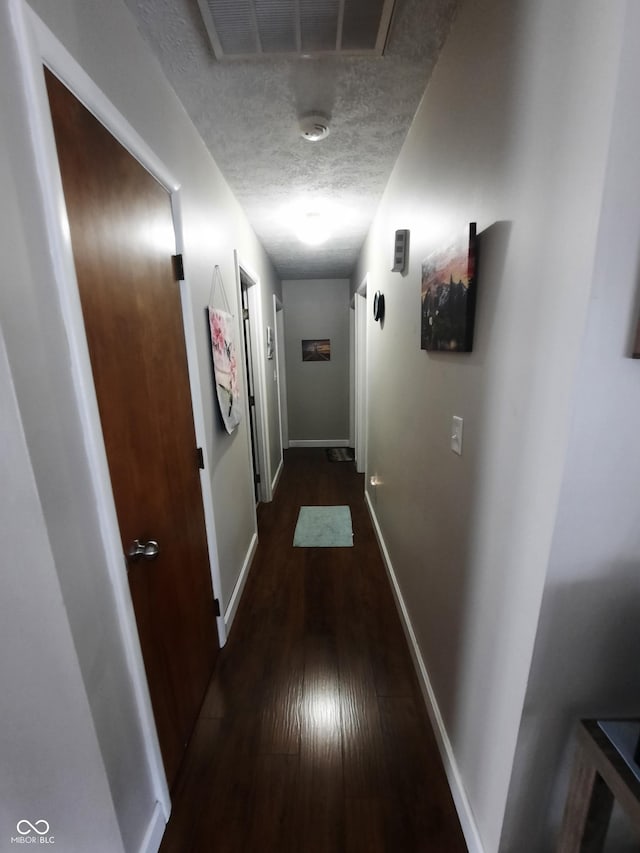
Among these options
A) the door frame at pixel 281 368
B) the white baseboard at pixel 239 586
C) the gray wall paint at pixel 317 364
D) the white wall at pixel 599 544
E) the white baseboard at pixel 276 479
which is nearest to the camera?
the white wall at pixel 599 544

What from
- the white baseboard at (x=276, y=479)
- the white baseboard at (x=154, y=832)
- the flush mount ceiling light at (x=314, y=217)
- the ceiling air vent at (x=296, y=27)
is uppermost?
the flush mount ceiling light at (x=314, y=217)

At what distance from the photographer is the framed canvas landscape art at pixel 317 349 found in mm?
4652

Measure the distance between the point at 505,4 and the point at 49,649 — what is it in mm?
1824

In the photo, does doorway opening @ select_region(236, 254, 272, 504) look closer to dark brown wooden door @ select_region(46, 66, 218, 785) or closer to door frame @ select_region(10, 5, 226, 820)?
dark brown wooden door @ select_region(46, 66, 218, 785)

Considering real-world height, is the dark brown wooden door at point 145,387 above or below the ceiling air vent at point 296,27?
below

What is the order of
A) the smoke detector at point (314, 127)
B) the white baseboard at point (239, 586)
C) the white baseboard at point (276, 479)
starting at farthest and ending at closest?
the white baseboard at point (276, 479) < the white baseboard at point (239, 586) < the smoke detector at point (314, 127)

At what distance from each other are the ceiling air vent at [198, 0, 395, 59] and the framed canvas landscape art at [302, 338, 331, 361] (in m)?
3.55

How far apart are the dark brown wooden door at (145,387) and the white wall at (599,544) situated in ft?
3.47

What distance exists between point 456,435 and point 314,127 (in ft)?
4.86

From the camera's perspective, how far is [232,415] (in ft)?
6.15

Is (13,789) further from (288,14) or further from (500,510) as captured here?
(288,14)

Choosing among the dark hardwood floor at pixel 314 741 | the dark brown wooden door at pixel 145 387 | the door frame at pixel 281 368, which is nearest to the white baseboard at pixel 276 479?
the door frame at pixel 281 368

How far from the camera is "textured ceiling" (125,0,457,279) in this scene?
103 cm

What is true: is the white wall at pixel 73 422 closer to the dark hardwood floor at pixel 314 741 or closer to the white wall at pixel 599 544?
the dark hardwood floor at pixel 314 741
